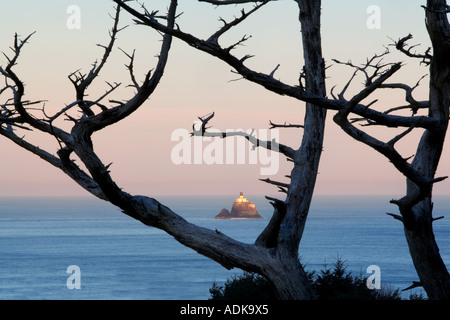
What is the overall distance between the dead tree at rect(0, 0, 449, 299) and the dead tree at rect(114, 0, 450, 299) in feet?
0.04

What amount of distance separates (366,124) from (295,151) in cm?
213

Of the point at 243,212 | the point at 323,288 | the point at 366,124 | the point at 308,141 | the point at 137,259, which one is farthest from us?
the point at 243,212

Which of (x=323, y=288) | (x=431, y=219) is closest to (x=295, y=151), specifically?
(x=431, y=219)

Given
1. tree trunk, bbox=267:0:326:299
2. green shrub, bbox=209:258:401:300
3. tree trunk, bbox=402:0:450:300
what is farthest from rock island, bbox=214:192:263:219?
tree trunk, bbox=402:0:450:300

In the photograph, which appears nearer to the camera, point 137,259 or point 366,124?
point 366,124

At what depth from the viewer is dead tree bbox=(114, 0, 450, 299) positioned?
27.0 feet

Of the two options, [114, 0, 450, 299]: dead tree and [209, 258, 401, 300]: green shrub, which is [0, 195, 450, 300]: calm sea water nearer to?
[209, 258, 401, 300]: green shrub

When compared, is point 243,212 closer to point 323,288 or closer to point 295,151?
point 323,288

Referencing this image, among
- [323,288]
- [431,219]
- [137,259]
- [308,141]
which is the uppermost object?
Result: [308,141]

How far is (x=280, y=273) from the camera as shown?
9703mm

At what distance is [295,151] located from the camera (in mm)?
10859

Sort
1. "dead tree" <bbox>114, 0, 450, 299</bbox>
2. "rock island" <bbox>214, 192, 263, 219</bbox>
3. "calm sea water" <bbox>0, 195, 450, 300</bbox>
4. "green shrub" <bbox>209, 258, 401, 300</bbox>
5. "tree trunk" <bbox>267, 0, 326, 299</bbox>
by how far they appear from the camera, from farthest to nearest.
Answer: "rock island" <bbox>214, 192, 263, 219</bbox> → "calm sea water" <bbox>0, 195, 450, 300</bbox> → "green shrub" <bbox>209, 258, 401, 300</bbox> → "tree trunk" <bbox>267, 0, 326, 299</bbox> → "dead tree" <bbox>114, 0, 450, 299</bbox>

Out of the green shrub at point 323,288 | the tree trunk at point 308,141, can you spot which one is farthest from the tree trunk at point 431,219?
the green shrub at point 323,288

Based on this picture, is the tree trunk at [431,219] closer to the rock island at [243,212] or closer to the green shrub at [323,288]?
the green shrub at [323,288]
